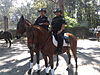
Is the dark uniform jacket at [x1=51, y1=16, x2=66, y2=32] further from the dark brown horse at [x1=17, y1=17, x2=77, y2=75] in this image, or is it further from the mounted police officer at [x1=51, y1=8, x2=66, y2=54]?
the dark brown horse at [x1=17, y1=17, x2=77, y2=75]

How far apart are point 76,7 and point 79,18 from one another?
3.48 m

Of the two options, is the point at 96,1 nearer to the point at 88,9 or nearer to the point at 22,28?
the point at 88,9

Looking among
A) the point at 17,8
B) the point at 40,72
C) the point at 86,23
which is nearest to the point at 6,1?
the point at 17,8

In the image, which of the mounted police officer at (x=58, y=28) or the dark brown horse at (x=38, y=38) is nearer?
the dark brown horse at (x=38, y=38)

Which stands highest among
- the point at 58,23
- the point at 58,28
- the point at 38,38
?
the point at 58,23

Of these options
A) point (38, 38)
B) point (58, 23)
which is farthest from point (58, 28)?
point (38, 38)

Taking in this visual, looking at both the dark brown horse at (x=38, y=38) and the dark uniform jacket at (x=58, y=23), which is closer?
the dark brown horse at (x=38, y=38)

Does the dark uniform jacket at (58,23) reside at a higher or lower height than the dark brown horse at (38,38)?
higher

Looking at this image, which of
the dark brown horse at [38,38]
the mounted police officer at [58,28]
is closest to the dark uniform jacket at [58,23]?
the mounted police officer at [58,28]

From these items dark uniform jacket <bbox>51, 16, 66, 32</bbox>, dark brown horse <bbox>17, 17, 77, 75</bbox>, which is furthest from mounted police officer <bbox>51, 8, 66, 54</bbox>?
dark brown horse <bbox>17, 17, 77, 75</bbox>

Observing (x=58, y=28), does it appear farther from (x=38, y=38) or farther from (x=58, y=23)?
(x=38, y=38)

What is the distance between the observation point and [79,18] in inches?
2028

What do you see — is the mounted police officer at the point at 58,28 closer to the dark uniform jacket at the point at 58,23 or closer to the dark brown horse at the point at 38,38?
the dark uniform jacket at the point at 58,23

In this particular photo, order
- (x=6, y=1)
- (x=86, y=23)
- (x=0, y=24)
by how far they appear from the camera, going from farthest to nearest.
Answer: (x=6, y=1) → (x=0, y=24) → (x=86, y=23)
